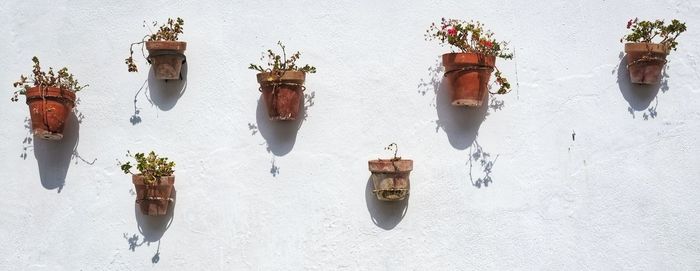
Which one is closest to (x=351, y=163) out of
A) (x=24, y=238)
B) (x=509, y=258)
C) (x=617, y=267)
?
(x=509, y=258)

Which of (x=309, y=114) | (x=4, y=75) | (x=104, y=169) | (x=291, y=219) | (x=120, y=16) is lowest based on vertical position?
(x=291, y=219)

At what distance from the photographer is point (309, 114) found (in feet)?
13.7

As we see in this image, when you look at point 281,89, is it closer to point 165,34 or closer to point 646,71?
point 165,34

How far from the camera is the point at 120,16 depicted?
14.2 ft

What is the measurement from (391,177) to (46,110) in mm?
2085

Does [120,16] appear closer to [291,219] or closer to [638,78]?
[291,219]

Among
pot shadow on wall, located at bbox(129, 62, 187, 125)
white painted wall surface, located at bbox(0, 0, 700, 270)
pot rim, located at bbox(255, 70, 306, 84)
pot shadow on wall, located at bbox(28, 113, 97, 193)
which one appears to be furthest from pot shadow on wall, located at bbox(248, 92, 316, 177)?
pot shadow on wall, located at bbox(28, 113, 97, 193)

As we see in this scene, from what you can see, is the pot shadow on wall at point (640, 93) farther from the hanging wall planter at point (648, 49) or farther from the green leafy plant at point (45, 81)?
the green leafy plant at point (45, 81)

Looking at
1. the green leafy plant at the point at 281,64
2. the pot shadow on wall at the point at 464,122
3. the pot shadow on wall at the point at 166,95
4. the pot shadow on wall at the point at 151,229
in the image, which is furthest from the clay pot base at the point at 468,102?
the pot shadow on wall at the point at 151,229

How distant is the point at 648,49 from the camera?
4.06 meters

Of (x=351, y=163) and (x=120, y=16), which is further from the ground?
(x=120, y=16)

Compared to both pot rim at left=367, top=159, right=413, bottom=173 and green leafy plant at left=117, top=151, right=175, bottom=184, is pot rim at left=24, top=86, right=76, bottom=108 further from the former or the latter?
pot rim at left=367, top=159, right=413, bottom=173

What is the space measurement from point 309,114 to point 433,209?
96 cm

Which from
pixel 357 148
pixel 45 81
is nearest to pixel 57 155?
pixel 45 81
